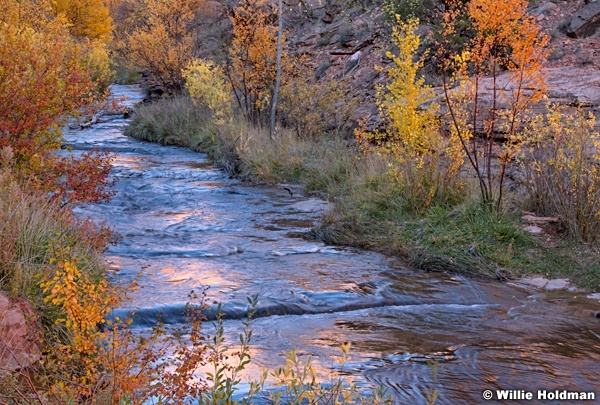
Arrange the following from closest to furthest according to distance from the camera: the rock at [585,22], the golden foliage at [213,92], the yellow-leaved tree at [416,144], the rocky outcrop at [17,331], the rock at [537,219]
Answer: the rocky outcrop at [17,331]
the rock at [537,219]
the yellow-leaved tree at [416,144]
the rock at [585,22]
the golden foliage at [213,92]

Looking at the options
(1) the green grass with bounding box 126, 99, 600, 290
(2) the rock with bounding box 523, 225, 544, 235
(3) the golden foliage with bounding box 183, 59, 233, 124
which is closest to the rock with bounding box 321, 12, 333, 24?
(3) the golden foliage with bounding box 183, 59, 233, 124

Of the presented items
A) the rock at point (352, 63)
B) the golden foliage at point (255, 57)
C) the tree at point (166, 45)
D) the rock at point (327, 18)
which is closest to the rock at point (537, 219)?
the golden foliage at point (255, 57)

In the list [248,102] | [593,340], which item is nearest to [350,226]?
[593,340]

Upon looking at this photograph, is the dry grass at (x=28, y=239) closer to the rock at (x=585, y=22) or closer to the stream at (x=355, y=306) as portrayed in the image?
the stream at (x=355, y=306)

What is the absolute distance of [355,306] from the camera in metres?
6.86

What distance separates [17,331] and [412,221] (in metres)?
5.91

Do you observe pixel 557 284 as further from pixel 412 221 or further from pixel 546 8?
pixel 546 8

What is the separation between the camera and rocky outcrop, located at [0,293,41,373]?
175 inches

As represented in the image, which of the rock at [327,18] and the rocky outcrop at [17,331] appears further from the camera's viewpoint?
the rock at [327,18]

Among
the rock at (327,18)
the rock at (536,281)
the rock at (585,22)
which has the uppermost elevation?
the rock at (327,18)

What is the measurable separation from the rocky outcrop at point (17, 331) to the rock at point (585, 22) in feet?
47.2

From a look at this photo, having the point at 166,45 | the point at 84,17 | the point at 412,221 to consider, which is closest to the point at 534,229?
the point at 412,221

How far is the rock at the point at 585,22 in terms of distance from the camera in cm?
1569

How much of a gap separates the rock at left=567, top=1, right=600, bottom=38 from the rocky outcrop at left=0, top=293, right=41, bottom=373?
47.2ft
